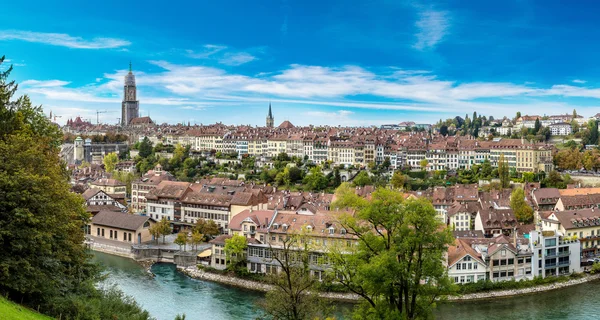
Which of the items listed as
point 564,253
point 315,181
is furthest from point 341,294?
point 315,181

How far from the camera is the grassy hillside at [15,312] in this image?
7.61 metres

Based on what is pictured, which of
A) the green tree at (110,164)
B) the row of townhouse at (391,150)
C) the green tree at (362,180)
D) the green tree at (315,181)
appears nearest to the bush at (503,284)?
the green tree at (362,180)

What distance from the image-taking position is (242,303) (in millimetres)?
18234

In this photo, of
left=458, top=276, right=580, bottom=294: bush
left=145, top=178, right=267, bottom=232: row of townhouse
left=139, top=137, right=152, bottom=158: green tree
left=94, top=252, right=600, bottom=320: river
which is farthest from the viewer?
left=139, top=137, right=152, bottom=158: green tree

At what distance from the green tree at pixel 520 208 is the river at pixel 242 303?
25.1 feet

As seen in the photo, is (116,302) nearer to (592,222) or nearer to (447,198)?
(592,222)

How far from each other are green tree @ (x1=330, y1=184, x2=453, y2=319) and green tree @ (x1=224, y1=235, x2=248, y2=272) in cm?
1001

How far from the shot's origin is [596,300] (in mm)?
18484

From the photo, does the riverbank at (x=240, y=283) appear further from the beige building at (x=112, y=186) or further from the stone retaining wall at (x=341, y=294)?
the beige building at (x=112, y=186)

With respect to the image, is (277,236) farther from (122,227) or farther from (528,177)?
(528,177)

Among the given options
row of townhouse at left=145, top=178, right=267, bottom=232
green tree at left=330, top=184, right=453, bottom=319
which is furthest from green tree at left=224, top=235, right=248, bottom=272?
green tree at left=330, top=184, right=453, bottom=319

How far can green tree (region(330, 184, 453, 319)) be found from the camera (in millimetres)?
10707

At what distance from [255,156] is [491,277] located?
111 ft

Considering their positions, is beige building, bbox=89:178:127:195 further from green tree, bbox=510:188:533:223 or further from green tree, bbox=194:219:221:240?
green tree, bbox=510:188:533:223
